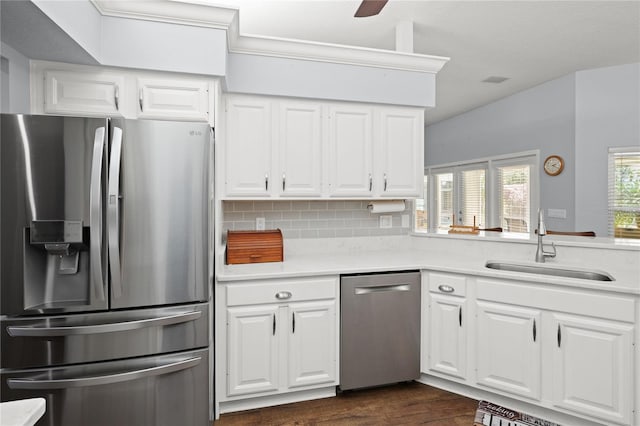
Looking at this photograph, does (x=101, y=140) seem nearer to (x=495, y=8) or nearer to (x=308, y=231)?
(x=308, y=231)

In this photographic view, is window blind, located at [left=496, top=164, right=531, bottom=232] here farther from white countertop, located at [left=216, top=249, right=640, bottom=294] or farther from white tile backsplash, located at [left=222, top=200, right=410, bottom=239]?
white countertop, located at [left=216, top=249, right=640, bottom=294]

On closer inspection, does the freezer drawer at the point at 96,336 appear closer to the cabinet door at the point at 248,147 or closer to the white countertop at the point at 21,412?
the cabinet door at the point at 248,147

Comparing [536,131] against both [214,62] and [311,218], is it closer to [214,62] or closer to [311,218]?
[311,218]

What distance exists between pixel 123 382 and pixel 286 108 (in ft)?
6.61

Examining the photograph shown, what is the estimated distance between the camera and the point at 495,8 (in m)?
3.13

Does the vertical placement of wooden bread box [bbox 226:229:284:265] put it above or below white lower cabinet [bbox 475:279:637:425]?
above

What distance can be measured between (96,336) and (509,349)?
7.46 ft

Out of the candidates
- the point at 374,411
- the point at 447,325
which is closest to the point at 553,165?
the point at 447,325

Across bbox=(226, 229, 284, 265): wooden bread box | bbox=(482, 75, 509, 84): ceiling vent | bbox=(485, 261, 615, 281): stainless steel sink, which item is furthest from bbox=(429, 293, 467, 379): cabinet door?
bbox=(482, 75, 509, 84): ceiling vent

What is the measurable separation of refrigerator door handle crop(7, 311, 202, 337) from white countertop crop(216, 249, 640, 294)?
1.26 feet

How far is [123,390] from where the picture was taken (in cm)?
180

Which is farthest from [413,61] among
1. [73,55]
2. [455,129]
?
[455,129]

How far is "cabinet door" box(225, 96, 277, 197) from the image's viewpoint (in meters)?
2.69

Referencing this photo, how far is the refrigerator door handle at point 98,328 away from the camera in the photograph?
169 cm
